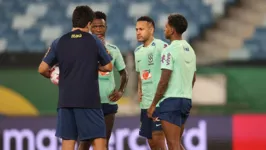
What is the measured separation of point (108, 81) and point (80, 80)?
157 cm

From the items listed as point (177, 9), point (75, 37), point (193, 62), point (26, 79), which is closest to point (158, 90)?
point (193, 62)

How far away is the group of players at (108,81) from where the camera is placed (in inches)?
275

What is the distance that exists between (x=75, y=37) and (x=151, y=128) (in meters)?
1.96

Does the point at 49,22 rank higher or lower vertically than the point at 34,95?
higher

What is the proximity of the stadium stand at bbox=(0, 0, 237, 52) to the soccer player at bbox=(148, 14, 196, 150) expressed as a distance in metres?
6.27

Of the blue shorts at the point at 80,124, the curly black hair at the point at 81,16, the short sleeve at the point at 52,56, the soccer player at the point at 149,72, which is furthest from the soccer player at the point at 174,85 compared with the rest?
the short sleeve at the point at 52,56

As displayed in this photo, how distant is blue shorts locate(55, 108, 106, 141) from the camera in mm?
7016

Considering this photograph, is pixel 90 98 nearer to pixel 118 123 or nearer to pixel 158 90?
pixel 158 90

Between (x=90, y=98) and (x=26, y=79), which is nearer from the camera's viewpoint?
(x=90, y=98)

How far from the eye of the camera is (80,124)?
7.02 metres

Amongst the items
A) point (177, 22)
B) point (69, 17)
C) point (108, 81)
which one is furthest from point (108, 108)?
point (69, 17)

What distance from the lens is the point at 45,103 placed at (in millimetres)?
11016

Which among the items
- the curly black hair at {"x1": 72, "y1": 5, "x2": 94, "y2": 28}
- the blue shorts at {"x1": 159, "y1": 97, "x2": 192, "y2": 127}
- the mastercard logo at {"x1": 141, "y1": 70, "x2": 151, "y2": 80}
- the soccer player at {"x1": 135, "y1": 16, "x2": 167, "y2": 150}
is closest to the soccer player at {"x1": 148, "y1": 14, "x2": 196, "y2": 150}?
the blue shorts at {"x1": 159, "y1": 97, "x2": 192, "y2": 127}

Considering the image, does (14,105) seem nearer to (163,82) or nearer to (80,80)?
(163,82)
